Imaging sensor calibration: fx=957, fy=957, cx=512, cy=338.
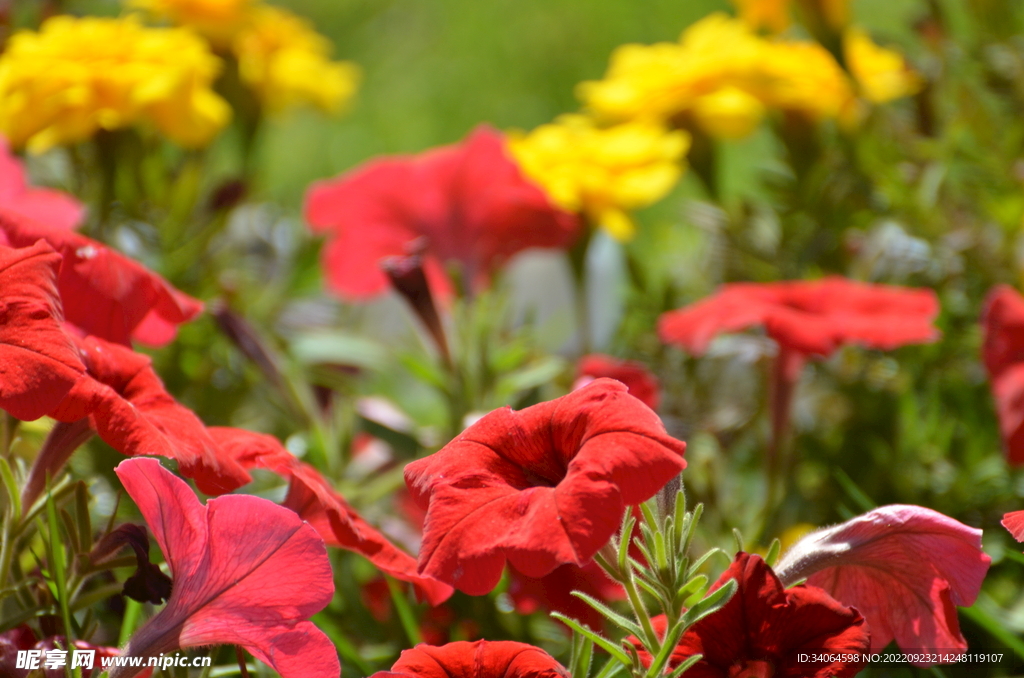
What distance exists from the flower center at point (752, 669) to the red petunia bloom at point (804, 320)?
294mm

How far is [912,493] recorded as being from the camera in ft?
2.73

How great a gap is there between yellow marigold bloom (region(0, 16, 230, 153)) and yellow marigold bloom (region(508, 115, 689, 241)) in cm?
34

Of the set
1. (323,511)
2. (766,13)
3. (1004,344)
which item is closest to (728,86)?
(766,13)

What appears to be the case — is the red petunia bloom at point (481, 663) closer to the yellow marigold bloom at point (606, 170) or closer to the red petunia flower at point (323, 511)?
the red petunia flower at point (323, 511)

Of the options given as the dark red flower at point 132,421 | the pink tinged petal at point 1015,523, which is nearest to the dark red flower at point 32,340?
the dark red flower at point 132,421

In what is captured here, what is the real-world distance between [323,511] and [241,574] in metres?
0.08

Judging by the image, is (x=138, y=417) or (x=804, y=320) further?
(x=804, y=320)

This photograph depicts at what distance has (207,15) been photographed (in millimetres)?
1188

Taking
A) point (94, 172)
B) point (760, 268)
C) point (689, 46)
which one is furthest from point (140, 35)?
point (760, 268)

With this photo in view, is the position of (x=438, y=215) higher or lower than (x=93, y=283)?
lower

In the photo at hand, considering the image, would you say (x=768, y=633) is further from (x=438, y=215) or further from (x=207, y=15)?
(x=207, y=15)

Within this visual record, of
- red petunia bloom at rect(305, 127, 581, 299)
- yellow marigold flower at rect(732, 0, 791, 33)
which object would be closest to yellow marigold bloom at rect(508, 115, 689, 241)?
red petunia bloom at rect(305, 127, 581, 299)

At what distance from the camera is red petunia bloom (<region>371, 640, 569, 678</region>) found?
1.33 feet

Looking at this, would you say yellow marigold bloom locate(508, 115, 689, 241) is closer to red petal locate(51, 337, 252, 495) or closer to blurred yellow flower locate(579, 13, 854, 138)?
blurred yellow flower locate(579, 13, 854, 138)
